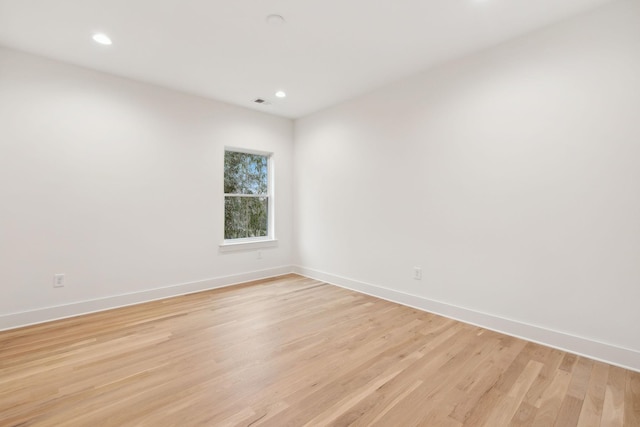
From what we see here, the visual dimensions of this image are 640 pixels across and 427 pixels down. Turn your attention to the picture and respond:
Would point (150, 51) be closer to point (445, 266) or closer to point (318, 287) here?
point (318, 287)

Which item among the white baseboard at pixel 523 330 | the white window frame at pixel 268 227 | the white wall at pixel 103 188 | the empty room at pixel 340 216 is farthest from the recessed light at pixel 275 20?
the white baseboard at pixel 523 330

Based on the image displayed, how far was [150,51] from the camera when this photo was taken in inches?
111

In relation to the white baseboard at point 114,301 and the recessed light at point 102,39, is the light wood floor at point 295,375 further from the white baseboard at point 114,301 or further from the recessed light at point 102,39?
the recessed light at point 102,39

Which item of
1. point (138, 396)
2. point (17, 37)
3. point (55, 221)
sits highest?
point (17, 37)

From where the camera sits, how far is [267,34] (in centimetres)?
256

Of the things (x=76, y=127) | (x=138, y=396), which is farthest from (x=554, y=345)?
(x=76, y=127)

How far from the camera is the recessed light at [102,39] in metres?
2.56

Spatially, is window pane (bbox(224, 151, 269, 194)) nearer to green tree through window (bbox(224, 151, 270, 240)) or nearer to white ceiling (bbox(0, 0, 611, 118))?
green tree through window (bbox(224, 151, 270, 240))

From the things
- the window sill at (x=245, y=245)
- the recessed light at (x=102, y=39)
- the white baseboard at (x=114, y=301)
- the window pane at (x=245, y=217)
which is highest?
the recessed light at (x=102, y=39)

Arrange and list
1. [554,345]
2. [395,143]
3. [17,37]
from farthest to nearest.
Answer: [395,143] < [17,37] < [554,345]

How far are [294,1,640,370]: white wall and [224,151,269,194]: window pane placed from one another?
1.66 meters

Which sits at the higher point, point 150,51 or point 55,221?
point 150,51

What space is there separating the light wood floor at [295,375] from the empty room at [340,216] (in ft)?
0.06

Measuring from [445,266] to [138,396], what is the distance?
2.82m
